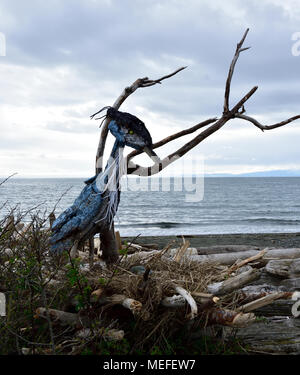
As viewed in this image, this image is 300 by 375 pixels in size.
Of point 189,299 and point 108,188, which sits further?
point 108,188

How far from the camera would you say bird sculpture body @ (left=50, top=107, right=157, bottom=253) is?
470 cm

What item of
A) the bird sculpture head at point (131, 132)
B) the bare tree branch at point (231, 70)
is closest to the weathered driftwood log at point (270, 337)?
the bird sculpture head at point (131, 132)

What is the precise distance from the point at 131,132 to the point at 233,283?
6.06ft

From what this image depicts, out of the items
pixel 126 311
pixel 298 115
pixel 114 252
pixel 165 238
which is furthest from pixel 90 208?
pixel 165 238

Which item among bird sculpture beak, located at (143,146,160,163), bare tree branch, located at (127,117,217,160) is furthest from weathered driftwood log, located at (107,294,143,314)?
bare tree branch, located at (127,117,217,160)

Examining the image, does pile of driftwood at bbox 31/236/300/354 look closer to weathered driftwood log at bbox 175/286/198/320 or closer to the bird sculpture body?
weathered driftwood log at bbox 175/286/198/320

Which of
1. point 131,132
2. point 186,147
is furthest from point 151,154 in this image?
point 186,147

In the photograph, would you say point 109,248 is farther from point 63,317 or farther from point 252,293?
point 252,293

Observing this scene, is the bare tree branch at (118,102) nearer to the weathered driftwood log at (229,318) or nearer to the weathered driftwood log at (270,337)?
the weathered driftwood log at (229,318)

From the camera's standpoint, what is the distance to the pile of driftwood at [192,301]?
415cm

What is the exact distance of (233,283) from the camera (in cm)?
439

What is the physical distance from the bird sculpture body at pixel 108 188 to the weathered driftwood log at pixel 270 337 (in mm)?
1827
